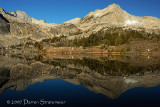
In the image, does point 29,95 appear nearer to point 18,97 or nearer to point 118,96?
point 18,97

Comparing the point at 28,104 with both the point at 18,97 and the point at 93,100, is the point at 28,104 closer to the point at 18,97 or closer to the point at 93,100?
the point at 18,97

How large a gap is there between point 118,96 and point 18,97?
875 centimetres

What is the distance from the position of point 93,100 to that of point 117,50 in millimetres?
97439

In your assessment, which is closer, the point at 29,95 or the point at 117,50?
the point at 29,95

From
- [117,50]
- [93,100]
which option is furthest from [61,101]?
[117,50]

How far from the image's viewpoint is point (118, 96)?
42.3 ft

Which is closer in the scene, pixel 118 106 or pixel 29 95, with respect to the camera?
pixel 118 106

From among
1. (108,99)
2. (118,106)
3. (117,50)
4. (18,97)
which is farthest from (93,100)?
(117,50)

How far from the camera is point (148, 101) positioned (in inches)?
465

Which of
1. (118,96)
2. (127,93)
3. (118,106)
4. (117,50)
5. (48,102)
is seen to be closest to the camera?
(118,106)

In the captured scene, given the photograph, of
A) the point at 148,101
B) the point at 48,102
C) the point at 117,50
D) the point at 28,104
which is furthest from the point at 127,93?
the point at 117,50

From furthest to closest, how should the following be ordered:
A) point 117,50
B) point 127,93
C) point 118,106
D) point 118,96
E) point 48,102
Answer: point 117,50 < point 127,93 < point 118,96 < point 48,102 < point 118,106

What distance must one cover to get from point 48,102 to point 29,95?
2859 mm

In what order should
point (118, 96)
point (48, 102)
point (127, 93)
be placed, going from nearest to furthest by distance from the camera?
point (48, 102) < point (118, 96) < point (127, 93)
